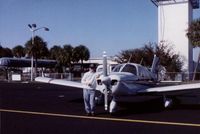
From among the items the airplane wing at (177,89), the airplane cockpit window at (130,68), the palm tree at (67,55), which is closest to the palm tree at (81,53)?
the palm tree at (67,55)

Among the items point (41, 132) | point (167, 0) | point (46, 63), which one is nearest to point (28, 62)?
point (46, 63)

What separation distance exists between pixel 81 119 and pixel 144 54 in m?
52.1

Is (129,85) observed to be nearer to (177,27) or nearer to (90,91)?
(90,91)

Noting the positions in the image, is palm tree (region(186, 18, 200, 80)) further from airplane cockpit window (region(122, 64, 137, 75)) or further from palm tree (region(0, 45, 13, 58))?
palm tree (region(0, 45, 13, 58))

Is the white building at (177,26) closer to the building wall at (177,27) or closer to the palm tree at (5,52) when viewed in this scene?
the building wall at (177,27)

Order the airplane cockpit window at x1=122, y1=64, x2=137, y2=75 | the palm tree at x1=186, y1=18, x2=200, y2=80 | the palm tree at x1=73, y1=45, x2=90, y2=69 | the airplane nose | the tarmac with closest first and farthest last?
the tarmac < the airplane nose < the airplane cockpit window at x1=122, y1=64, x2=137, y2=75 < the palm tree at x1=186, y1=18, x2=200, y2=80 < the palm tree at x1=73, y1=45, x2=90, y2=69

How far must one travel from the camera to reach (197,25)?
179 feet

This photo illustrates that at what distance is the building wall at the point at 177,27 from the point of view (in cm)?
6281

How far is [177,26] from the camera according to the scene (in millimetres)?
63469

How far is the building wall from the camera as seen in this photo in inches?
2473

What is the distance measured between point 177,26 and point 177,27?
0.66 feet

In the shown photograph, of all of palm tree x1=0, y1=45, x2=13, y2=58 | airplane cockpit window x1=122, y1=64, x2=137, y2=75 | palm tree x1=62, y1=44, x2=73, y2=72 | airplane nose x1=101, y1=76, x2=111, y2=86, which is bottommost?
airplane nose x1=101, y1=76, x2=111, y2=86

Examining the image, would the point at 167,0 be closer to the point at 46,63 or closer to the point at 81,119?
the point at 46,63

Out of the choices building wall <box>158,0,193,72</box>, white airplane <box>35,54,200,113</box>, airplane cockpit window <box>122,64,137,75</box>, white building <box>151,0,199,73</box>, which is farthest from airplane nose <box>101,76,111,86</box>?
building wall <box>158,0,193,72</box>
